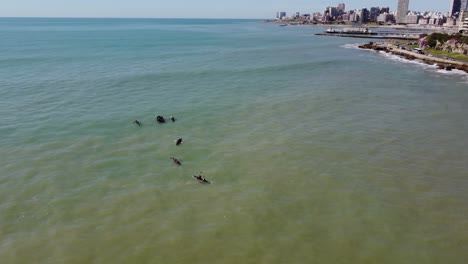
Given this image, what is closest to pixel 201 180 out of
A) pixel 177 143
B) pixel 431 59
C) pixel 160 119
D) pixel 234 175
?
pixel 234 175

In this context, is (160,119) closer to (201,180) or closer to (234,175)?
(201,180)

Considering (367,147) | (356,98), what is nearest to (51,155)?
(367,147)

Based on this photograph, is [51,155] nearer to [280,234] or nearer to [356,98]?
[280,234]

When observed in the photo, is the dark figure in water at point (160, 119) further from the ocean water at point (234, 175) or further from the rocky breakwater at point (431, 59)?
the rocky breakwater at point (431, 59)

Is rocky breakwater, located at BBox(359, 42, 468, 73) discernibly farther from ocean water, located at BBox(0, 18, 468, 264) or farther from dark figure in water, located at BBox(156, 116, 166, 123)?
dark figure in water, located at BBox(156, 116, 166, 123)

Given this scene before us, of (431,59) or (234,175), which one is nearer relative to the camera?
(234,175)

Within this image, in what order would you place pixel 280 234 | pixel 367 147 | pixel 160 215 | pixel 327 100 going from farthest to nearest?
pixel 327 100
pixel 367 147
pixel 160 215
pixel 280 234

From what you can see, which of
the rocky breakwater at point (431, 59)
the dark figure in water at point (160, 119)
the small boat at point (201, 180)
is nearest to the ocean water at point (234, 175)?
the small boat at point (201, 180)

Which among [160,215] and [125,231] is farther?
[160,215]
